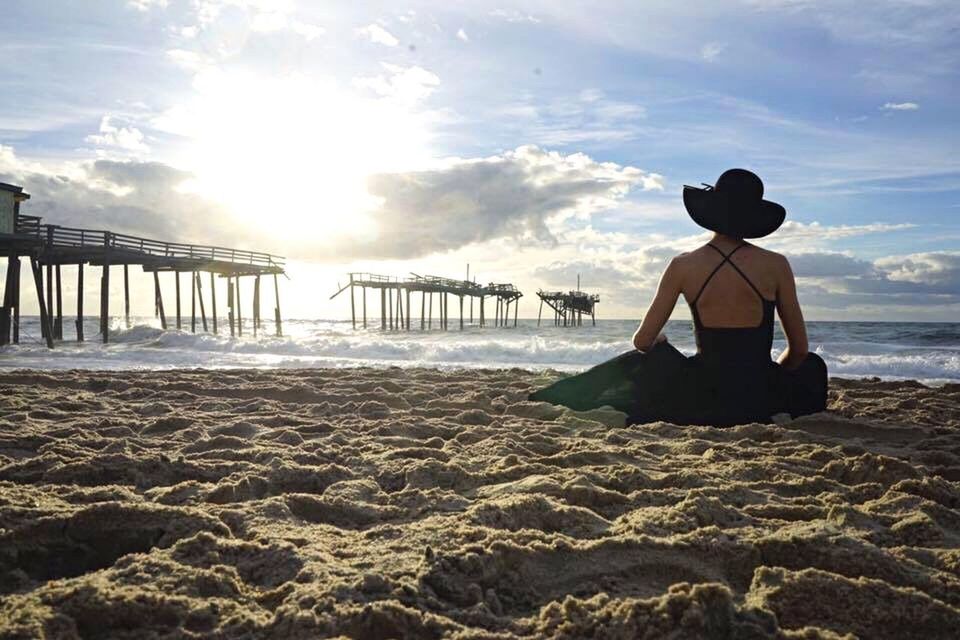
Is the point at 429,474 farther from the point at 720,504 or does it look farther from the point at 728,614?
the point at 728,614

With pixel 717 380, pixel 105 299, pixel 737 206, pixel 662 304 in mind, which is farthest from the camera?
pixel 105 299

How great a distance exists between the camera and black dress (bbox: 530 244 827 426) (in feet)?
12.7

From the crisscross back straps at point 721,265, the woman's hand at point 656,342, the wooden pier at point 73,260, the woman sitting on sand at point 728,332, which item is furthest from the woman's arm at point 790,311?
the wooden pier at point 73,260

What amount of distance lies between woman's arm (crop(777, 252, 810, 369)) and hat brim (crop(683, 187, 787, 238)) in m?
0.22

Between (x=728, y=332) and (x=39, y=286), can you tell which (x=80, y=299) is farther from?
(x=728, y=332)

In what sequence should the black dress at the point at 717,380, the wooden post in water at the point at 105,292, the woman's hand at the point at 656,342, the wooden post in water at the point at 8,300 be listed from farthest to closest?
1. the wooden post in water at the point at 105,292
2. the wooden post in water at the point at 8,300
3. the woman's hand at the point at 656,342
4. the black dress at the point at 717,380

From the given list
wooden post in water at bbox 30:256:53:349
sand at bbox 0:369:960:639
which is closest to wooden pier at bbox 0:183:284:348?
wooden post in water at bbox 30:256:53:349

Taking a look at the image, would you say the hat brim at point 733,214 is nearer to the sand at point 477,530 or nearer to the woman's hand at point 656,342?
the woman's hand at point 656,342

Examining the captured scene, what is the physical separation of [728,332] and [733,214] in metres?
0.65

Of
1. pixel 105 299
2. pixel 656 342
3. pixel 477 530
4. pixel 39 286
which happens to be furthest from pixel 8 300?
pixel 477 530

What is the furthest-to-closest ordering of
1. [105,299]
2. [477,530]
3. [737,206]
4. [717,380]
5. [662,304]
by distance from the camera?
1. [105,299]
2. [717,380]
3. [662,304]
4. [737,206]
5. [477,530]

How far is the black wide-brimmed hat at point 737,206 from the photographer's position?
3770 mm

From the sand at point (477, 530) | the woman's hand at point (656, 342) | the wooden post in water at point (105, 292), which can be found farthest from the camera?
the wooden post in water at point (105, 292)

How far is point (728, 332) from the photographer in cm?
385
